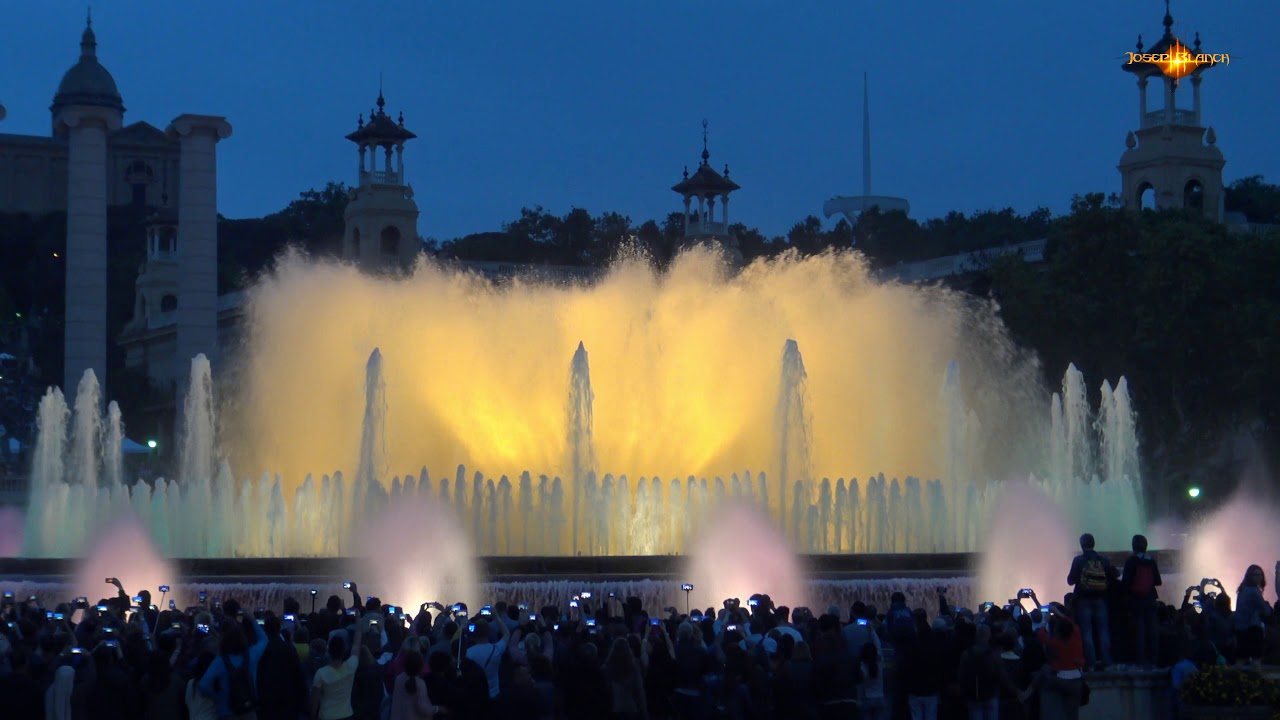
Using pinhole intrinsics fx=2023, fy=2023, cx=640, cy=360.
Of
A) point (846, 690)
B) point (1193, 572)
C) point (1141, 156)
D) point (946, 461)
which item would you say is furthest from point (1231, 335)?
point (846, 690)

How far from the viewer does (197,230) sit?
50969 millimetres

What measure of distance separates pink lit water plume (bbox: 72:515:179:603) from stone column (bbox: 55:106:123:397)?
23.1 m

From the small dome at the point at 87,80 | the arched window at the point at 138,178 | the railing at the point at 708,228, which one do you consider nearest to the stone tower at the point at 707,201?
the railing at the point at 708,228

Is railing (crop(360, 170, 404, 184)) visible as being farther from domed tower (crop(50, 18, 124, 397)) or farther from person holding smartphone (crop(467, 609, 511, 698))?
person holding smartphone (crop(467, 609, 511, 698))

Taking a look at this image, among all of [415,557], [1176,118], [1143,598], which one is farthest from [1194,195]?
[1143,598]

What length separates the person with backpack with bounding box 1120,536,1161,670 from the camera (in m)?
15.0

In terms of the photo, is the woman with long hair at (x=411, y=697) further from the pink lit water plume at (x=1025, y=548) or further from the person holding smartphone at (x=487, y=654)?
the pink lit water plume at (x=1025, y=548)

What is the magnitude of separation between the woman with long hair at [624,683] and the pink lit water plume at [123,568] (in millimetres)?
12748

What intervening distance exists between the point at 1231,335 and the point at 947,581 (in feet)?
89.0

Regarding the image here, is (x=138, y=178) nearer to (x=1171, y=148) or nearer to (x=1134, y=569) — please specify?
(x=1171, y=148)

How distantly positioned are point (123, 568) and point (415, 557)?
3.63 m

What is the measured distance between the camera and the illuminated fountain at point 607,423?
2944cm

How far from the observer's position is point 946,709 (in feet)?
43.1

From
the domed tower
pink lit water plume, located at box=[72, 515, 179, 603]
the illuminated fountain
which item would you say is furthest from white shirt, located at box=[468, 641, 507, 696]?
the domed tower
